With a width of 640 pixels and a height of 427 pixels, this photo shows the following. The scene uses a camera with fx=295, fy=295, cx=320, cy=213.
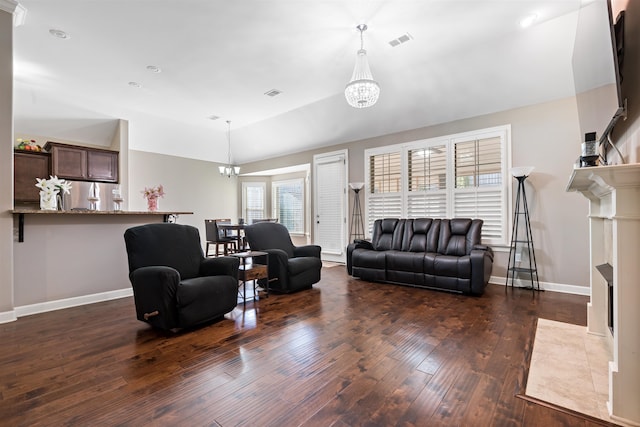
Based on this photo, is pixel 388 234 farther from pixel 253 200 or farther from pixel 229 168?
pixel 253 200

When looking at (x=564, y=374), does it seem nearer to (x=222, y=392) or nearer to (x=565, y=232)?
(x=222, y=392)

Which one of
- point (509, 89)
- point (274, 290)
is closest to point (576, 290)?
point (509, 89)

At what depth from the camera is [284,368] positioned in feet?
6.71

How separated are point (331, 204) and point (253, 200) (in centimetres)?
344

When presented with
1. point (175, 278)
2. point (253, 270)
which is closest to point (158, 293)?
point (175, 278)

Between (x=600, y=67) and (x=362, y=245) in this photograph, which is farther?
(x=362, y=245)

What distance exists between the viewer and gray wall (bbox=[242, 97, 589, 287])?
3945mm

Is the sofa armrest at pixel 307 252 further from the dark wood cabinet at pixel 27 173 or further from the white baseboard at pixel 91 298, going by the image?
the dark wood cabinet at pixel 27 173

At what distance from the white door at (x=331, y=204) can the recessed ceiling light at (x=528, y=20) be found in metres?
3.64

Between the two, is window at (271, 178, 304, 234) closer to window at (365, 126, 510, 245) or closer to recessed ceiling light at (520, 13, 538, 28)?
window at (365, 126, 510, 245)

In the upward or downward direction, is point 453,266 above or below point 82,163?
below

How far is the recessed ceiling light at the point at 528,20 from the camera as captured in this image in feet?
10.3

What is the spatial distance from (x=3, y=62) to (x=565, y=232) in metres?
6.91

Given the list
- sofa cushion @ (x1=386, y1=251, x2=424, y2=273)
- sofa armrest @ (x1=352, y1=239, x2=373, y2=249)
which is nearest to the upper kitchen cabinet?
sofa armrest @ (x1=352, y1=239, x2=373, y2=249)
